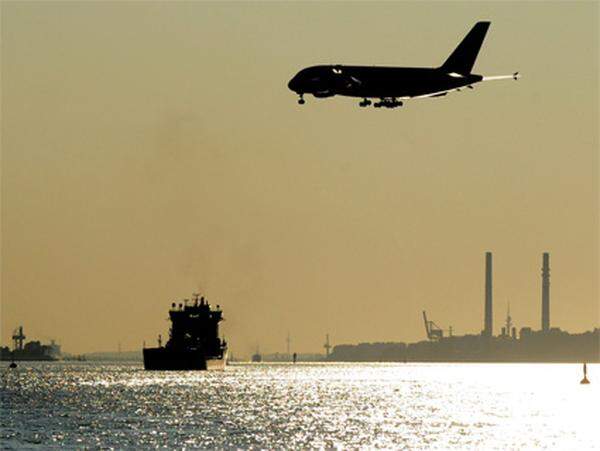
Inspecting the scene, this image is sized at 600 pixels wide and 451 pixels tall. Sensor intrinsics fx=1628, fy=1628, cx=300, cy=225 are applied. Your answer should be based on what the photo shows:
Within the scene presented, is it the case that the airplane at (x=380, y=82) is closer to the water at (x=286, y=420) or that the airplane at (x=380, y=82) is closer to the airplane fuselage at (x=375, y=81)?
the airplane fuselage at (x=375, y=81)

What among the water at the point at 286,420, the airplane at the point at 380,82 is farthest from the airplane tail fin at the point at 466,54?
the water at the point at 286,420

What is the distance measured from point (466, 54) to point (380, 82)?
1604 centimetres

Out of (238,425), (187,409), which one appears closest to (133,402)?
(187,409)

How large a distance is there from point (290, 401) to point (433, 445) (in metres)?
65.4

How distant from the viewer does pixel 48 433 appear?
11488 centimetres

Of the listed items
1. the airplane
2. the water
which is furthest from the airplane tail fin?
the water

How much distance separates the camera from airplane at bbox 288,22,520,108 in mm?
102312

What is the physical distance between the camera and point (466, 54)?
11888cm

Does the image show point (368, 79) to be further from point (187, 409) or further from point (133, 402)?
point (133, 402)

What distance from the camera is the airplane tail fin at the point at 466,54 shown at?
11844 centimetres

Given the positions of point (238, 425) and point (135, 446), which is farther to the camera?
point (238, 425)

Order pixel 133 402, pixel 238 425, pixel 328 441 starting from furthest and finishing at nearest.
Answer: pixel 133 402 → pixel 238 425 → pixel 328 441

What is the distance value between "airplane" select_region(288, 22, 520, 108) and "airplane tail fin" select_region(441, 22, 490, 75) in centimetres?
826

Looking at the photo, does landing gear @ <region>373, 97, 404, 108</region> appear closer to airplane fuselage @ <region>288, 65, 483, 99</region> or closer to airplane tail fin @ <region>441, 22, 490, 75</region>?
airplane fuselage @ <region>288, 65, 483, 99</region>
